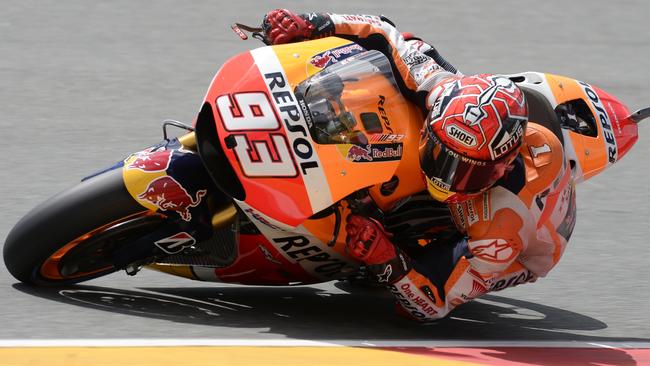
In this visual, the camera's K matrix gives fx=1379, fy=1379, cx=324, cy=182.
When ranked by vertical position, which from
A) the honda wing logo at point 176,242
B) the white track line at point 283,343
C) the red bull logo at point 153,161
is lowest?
the white track line at point 283,343

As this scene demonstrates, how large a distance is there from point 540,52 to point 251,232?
5.58 m

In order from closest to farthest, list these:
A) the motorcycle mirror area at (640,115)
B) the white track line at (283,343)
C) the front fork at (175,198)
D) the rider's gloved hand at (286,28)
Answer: the white track line at (283,343)
the front fork at (175,198)
the rider's gloved hand at (286,28)
the motorcycle mirror area at (640,115)

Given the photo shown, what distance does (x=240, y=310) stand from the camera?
5.70 metres

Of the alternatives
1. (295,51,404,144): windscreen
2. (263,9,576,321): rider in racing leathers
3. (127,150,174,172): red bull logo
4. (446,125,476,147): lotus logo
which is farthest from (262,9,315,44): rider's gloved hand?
(446,125,476,147): lotus logo

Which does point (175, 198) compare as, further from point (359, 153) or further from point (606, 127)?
point (606, 127)

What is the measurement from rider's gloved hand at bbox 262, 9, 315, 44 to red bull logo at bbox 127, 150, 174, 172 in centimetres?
71

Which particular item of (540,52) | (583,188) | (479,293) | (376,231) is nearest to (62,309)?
(376,231)

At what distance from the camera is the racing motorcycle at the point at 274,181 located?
5109 millimetres

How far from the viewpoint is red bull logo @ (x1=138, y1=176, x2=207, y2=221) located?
5.40m

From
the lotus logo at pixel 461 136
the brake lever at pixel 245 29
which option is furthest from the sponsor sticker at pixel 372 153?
the brake lever at pixel 245 29

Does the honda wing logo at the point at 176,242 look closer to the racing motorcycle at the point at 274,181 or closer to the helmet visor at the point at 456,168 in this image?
the racing motorcycle at the point at 274,181

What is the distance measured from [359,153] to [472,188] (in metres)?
0.47

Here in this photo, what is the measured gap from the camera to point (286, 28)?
5805 millimetres

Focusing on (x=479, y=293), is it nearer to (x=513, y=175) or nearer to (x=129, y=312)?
(x=513, y=175)
